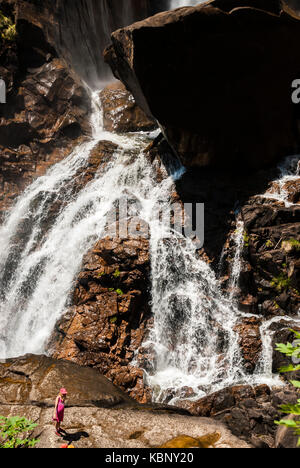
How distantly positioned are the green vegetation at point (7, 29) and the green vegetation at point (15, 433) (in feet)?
74.0

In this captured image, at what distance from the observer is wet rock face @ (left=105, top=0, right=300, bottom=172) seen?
10938 millimetres

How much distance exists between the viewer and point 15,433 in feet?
18.6

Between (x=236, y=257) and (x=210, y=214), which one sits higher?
(x=210, y=214)

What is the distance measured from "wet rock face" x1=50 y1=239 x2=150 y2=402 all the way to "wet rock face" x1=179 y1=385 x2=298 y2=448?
2011mm

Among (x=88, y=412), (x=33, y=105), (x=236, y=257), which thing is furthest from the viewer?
(x=33, y=105)

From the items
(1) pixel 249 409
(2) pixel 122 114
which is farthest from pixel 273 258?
(2) pixel 122 114

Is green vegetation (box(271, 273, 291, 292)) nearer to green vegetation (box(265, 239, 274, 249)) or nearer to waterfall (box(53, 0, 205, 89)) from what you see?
green vegetation (box(265, 239, 274, 249))

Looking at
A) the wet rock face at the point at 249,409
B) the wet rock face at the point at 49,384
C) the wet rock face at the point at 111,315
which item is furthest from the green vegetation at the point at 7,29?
the wet rock face at the point at 249,409

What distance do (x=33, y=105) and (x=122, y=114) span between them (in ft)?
19.3

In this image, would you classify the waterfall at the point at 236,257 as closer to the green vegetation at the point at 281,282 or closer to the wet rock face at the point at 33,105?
the green vegetation at the point at 281,282

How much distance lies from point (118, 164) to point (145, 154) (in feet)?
5.22

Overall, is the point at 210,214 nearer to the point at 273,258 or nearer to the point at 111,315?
the point at 273,258

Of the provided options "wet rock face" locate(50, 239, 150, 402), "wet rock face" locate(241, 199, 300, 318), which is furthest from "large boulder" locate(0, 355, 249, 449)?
"wet rock face" locate(241, 199, 300, 318)

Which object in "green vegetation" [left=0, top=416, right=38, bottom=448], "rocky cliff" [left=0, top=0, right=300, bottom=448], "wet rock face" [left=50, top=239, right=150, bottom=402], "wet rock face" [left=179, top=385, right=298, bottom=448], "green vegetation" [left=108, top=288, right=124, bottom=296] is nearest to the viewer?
"green vegetation" [left=0, top=416, right=38, bottom=448]
